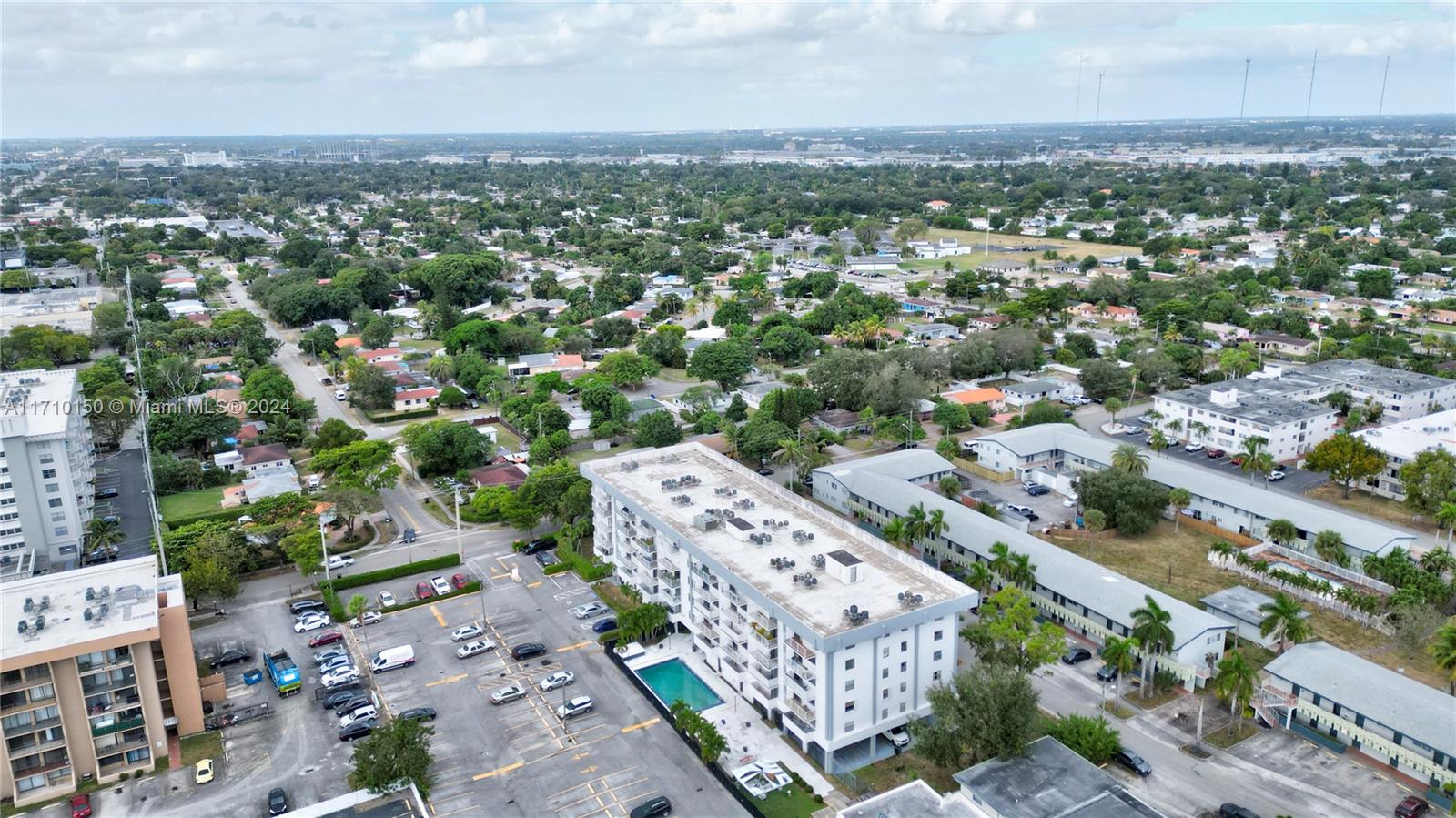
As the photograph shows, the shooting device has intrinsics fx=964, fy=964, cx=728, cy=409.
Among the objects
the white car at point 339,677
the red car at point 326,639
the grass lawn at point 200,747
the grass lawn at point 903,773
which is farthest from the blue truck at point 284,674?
the grass lawn at point 903,773

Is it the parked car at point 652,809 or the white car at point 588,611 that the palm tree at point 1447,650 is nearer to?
the parked car at point 652,809

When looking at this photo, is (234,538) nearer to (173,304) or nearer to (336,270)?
(173,304)

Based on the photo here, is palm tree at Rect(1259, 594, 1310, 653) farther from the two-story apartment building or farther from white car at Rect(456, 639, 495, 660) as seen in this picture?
white car at Rect(456, 639, 495, 660)

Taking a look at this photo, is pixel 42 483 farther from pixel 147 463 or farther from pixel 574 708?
pixel 574 708

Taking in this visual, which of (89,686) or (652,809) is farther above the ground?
(89,686)

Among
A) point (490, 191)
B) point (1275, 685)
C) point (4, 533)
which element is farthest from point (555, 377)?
point (490, 191)

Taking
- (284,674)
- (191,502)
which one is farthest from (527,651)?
(191,502)
